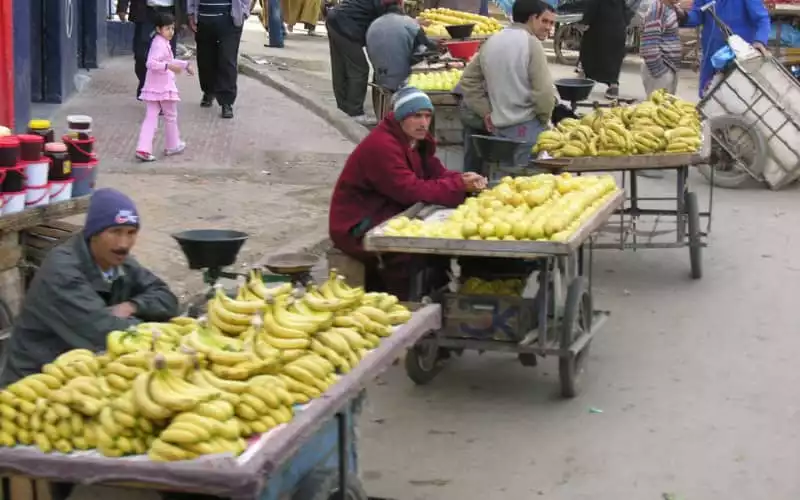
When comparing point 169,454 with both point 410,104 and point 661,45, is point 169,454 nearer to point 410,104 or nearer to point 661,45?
point 410,104

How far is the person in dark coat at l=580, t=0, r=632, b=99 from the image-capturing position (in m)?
16.2

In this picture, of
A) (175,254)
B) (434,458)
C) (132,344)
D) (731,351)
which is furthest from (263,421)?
(175,254)

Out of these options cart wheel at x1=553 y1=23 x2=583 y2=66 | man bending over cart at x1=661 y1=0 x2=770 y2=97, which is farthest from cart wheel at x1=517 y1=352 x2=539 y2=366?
Answer: cart wheel at x1=553 y1=23 x2=583 y2=66

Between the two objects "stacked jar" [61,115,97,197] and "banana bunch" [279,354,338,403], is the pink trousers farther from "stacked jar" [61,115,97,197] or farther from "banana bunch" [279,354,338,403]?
"banana bunch" [279,354,338,403]

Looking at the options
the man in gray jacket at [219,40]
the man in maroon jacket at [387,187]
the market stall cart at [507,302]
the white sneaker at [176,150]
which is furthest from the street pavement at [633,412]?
the man in gray jacket at [219,40]

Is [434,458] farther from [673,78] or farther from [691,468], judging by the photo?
[673,78]

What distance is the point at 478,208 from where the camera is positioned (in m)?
7.55

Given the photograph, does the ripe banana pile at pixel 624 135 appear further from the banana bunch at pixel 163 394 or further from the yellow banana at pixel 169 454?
the yellow banana at pixel 169 454

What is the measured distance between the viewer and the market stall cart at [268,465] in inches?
153

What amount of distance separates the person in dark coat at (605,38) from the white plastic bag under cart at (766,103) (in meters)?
3.10

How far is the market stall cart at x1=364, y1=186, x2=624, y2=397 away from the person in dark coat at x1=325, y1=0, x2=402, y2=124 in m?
8.30

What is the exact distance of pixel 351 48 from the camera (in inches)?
634

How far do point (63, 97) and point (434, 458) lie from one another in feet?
33.7

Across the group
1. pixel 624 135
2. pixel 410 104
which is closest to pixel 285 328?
pixel 410 104
